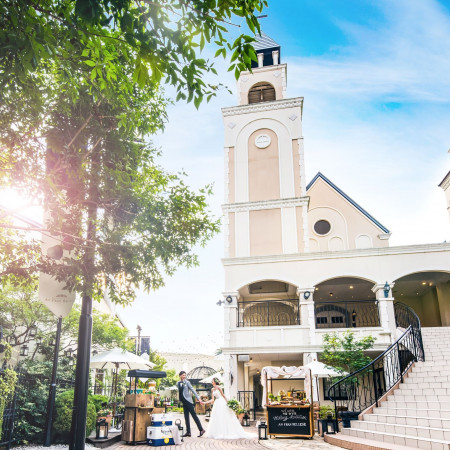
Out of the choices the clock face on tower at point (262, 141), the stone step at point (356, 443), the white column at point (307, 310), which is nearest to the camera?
the stone step at point (356, 443)

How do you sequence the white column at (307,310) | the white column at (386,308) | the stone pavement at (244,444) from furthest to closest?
1. the white column at (307,310)
2. the white column at (386,308)
3. the stone pavement at (244,444)

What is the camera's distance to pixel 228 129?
85.1ft

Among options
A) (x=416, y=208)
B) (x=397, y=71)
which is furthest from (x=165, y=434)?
(x=416, y=208)

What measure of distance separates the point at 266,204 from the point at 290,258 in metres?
4.40

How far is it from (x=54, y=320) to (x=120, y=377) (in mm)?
10509

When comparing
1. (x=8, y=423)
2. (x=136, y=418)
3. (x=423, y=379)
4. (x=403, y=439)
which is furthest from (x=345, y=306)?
(x=8, y=423)

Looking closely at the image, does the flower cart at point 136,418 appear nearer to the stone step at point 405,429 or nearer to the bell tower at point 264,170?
the stone step at point 405,429

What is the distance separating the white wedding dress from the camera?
39.2 ft

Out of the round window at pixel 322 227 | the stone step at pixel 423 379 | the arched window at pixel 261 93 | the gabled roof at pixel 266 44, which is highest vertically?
the gabled roof at pixel 266 44

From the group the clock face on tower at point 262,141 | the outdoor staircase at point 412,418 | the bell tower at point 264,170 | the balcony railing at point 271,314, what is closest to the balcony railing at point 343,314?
the balcony railing at point 271,314

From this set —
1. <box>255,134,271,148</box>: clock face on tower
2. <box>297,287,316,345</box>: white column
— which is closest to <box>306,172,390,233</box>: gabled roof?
<box>255,134,271,148</box>: clock face on tower

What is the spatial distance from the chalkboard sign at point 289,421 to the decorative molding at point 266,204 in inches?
501

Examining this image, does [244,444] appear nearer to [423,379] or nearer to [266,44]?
[423,379]

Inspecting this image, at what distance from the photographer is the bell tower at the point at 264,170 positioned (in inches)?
894
